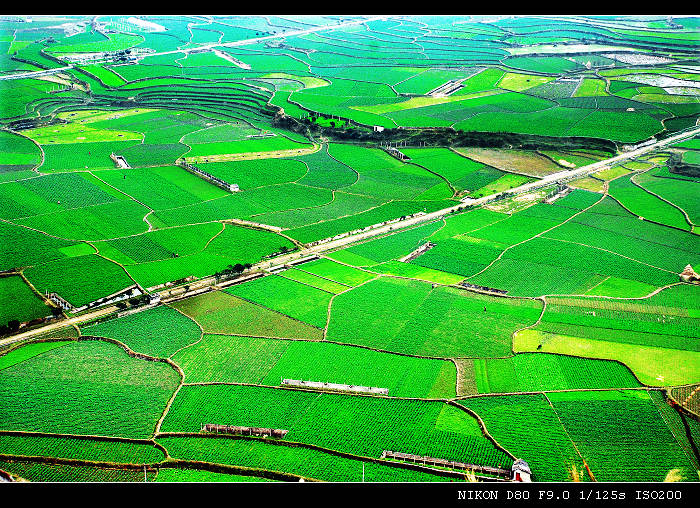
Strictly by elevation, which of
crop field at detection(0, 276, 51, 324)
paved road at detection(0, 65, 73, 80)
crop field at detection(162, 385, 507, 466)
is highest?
paved road at detection(0, 65, 73, 80)

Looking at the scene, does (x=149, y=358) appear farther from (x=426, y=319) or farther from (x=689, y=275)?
(x=689, y=275)

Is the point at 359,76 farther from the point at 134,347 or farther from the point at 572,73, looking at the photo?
the point at 134,347

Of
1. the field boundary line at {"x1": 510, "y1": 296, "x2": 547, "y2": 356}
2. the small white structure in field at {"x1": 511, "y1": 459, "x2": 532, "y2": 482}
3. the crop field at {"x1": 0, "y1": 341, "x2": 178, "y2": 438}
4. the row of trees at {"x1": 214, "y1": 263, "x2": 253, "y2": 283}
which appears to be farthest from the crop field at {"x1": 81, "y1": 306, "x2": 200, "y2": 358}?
the small white structure in field at {"x1": 511, "y1": 459, "x2": 532, "y2": 482}

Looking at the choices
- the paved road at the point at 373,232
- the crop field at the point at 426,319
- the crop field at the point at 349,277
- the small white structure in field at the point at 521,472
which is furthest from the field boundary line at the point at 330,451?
the paved road at the point at 373,232

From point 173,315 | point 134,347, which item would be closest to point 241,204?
point 173,315

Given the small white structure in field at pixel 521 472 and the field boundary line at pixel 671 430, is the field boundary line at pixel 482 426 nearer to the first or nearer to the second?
the small white structure in field at pixel 521 472

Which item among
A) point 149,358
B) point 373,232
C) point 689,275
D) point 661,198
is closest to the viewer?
point 149,358

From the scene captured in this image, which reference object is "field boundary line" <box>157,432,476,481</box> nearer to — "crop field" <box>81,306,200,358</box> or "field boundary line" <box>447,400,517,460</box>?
"field boundary line" <box>447,400,517,460</box>

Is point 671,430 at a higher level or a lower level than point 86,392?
higher

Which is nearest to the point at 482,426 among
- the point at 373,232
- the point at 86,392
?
the point at 86,392
